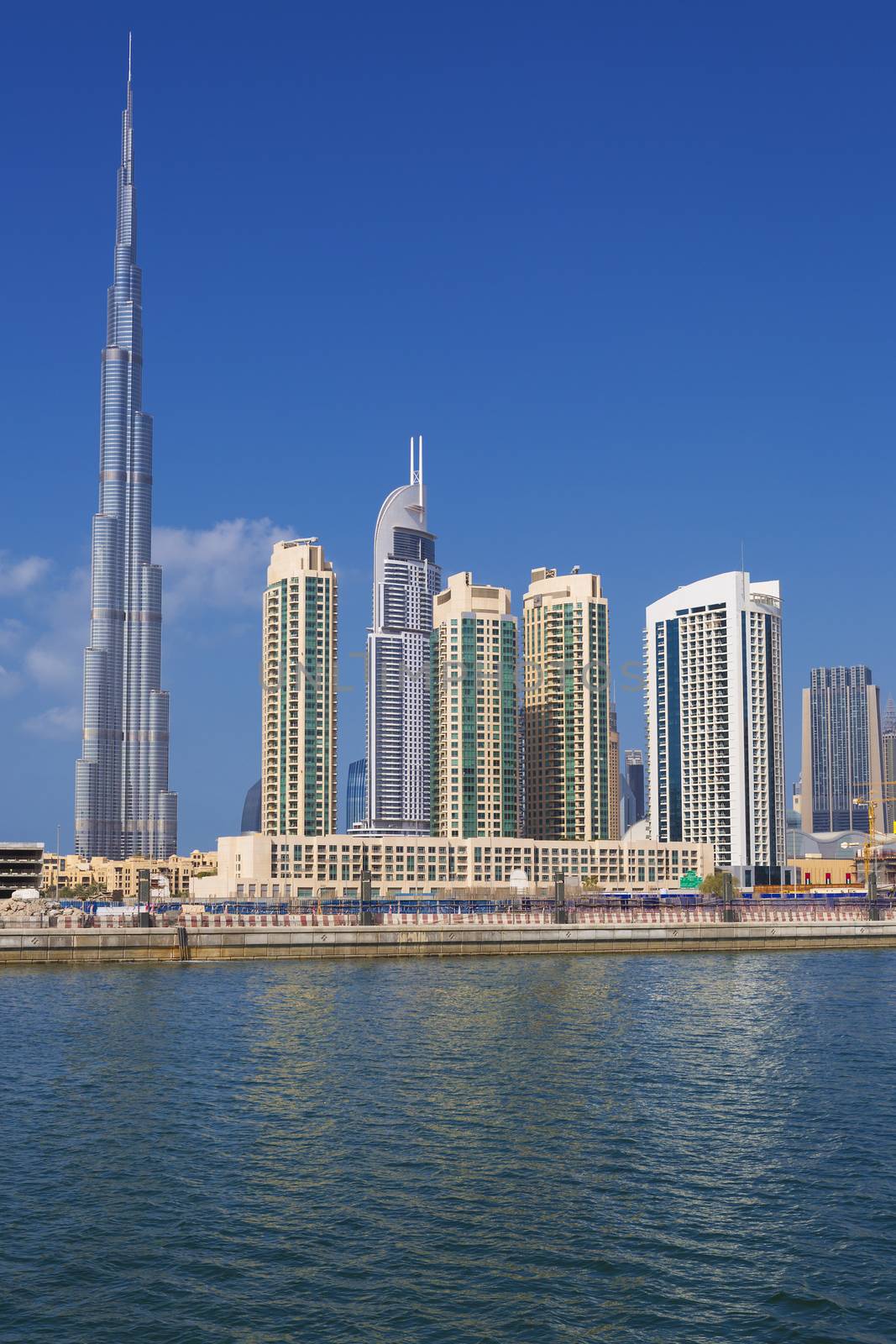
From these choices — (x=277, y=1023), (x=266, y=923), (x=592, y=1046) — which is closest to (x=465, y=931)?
(x=266, y=923)

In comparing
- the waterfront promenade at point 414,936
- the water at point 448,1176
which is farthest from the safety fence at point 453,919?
the water at point 448,1176

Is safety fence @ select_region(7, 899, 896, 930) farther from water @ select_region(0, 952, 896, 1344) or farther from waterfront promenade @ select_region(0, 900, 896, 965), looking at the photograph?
water @ select_region(0, 952, 896, 1344)

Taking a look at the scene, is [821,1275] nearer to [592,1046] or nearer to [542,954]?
[592,1046]

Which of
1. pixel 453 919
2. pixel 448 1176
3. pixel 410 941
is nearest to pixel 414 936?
pixel 410 941

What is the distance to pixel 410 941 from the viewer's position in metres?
147

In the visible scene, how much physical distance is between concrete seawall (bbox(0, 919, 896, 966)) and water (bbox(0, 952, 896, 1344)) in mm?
43894

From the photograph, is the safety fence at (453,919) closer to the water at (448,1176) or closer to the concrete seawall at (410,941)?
the concrete seawall at (410,941)

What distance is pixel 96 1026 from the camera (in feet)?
284

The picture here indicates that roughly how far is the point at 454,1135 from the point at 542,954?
93.6m

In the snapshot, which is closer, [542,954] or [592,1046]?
[592,1046]

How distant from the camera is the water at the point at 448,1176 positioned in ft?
121

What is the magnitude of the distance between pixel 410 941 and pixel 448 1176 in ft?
321

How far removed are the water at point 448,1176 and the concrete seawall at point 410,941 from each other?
144ft

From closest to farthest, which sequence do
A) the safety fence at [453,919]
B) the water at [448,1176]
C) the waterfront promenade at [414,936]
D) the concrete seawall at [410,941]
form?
the water at [448,1176] → the concrete seawall at [410,941] → the waterfront promenade at [414,936] → the safety fence at [453,919]
